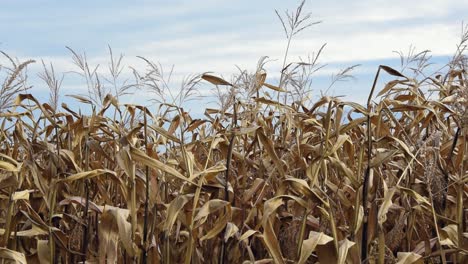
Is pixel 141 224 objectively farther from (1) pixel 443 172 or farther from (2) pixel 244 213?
(1) pixel 443 172

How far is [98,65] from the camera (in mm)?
3830

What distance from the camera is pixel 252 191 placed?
10.2 ft

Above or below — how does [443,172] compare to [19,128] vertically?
below

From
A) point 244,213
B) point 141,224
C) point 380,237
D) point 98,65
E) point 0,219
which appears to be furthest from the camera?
point 98,65

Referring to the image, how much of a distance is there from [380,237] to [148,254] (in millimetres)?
991

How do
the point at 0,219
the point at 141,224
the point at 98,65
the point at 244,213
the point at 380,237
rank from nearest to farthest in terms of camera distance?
1. the point at 380,237
2. the point at 141,224
3. the point at 244,213
4. the point at 0,219
5. the point at 98,65

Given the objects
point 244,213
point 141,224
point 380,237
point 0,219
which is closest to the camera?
point 380,237

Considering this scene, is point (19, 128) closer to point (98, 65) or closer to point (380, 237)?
point (98, 65)

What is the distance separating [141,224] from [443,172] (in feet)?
4.54

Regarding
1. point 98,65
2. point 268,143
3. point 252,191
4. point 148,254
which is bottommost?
point 148,254

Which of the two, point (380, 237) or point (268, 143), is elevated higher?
point (268, 143)

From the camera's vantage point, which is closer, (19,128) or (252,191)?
(252,191)

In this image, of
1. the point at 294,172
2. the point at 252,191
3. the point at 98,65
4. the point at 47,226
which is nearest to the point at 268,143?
the point at 252,191

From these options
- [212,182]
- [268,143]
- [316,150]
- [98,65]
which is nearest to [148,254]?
[212,182]
